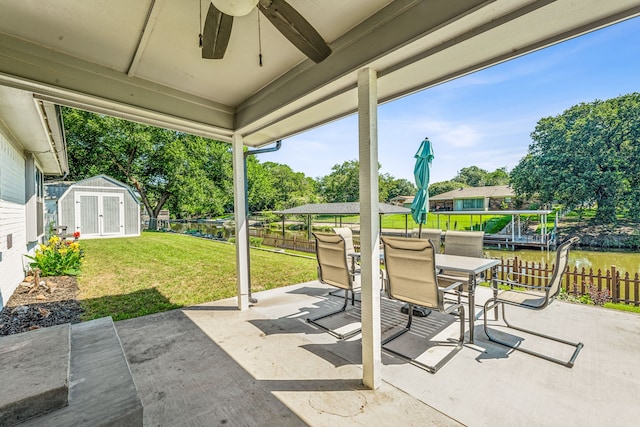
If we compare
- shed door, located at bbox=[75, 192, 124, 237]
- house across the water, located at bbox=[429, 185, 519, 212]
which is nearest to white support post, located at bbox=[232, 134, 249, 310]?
shed door, located at bbox=[75, 192, 124, 237]

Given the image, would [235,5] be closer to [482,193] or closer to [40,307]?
[40,307]

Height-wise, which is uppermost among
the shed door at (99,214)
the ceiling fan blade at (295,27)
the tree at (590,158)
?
the tree at (590,158)

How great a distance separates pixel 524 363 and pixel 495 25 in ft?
9.26

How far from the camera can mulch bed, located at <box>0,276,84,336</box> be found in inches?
143

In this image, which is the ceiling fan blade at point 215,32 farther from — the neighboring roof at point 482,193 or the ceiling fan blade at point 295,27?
the neighboring roof at point 482,193

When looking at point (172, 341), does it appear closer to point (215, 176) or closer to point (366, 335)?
point (366, 335)

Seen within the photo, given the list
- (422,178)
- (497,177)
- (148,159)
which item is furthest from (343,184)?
(422,178)

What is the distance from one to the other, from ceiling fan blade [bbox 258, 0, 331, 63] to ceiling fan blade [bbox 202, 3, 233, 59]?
26cm

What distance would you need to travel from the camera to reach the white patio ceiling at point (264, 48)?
1651mm

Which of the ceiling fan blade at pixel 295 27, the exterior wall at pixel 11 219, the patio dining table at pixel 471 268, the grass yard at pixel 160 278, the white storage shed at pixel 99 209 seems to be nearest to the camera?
the ceiling fan blade at pixel 295 27

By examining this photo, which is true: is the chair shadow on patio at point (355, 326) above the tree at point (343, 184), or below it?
below

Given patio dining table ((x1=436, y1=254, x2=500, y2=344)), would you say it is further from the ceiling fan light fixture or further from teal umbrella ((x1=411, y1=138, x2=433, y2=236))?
the ceiling fan light fixture

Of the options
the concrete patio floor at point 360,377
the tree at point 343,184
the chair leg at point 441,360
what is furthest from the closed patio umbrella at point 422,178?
the tree at point 343,184

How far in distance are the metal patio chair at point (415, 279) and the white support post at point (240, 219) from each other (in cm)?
220
